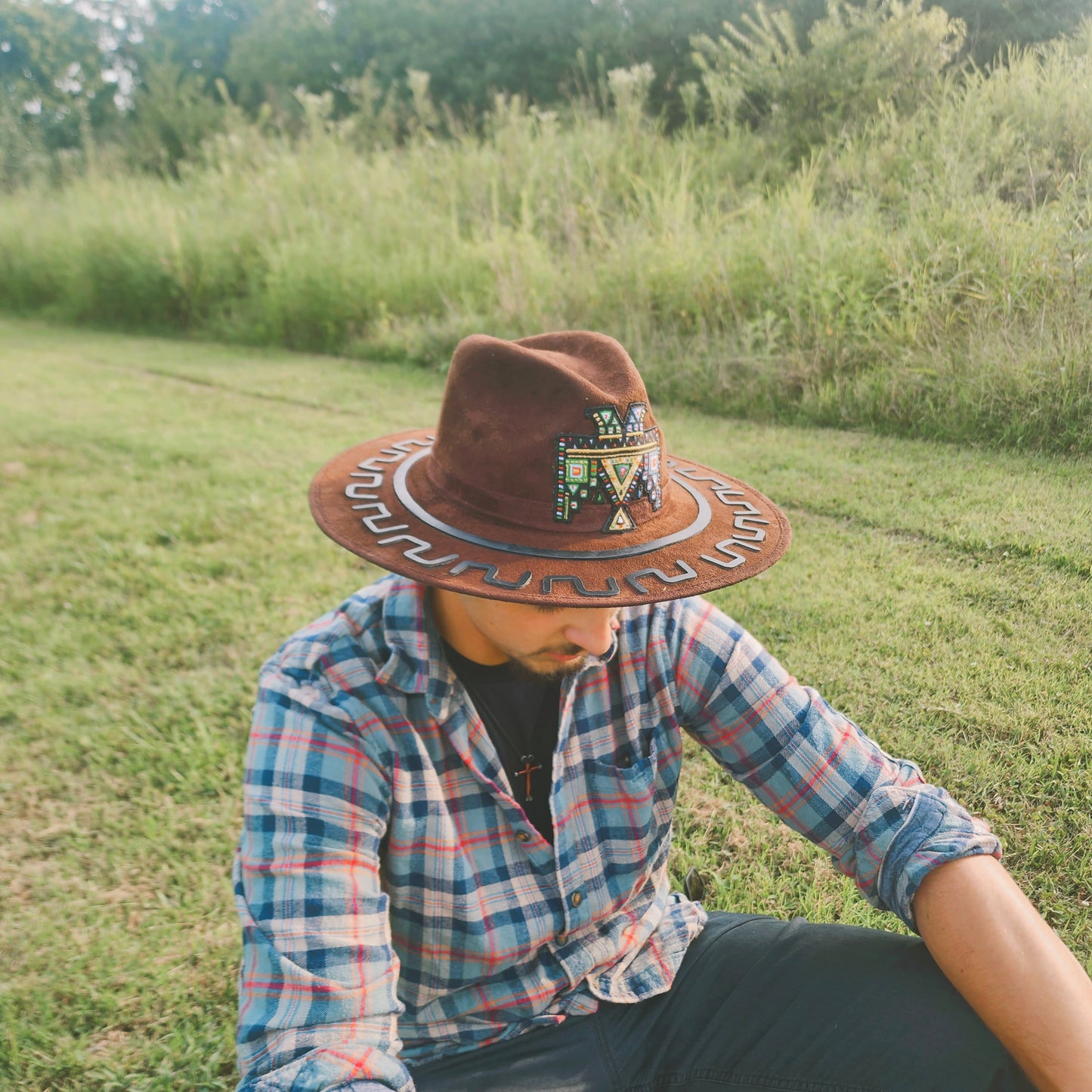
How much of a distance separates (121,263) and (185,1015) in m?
10.4

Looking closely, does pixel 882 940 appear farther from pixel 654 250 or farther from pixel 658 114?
pixel 658 114

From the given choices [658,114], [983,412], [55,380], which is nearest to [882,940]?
[983,412]

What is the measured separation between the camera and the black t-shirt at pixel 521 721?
1470 mm

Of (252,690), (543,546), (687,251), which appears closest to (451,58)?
(687,251)

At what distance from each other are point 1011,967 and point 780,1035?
383mm

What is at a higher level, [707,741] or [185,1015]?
[707,741]

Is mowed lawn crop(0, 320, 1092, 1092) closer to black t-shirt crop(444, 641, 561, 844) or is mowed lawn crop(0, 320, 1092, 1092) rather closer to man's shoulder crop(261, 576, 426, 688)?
black t-shirt crop(444, 641, 561, 844)

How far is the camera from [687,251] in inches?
210

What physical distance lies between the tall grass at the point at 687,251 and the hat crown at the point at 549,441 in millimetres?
1713

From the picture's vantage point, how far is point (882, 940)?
1488 millimetres

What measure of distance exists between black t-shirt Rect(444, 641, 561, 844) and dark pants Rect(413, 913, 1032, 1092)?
37 cm

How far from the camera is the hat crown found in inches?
46.4

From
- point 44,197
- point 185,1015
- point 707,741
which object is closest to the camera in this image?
point 707,741

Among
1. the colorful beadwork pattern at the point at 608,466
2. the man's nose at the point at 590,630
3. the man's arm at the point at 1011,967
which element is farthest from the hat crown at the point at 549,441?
the man's arm at the point at 1011,967
